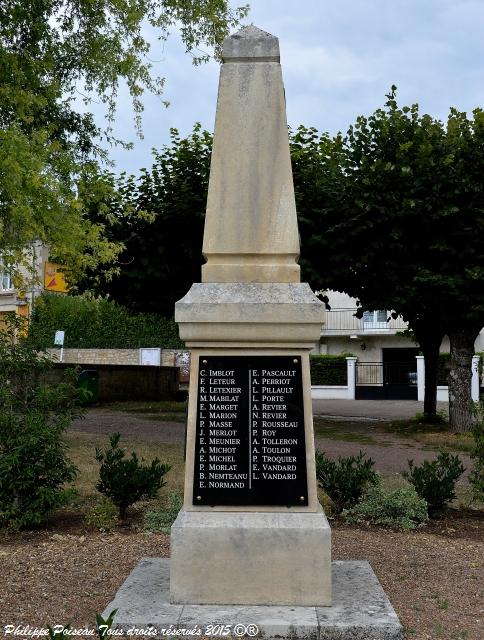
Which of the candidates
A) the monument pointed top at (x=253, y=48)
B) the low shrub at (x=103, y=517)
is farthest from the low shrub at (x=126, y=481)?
the monument pointed top at (x=253, y=48)

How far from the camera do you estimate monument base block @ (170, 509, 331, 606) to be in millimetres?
4738

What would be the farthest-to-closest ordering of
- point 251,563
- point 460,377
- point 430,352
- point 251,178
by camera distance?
point 430,352
point 460,377
point 251,178
point 251,563

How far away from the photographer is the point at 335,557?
625cm

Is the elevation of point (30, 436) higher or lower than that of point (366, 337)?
lower

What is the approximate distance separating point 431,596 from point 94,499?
489 centimetres

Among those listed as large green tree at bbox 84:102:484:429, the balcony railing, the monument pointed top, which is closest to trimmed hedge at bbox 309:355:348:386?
the balcony railing

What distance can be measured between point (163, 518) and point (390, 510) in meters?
2.23

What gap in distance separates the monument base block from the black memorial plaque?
0.21 metres

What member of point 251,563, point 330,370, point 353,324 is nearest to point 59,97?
point 251,563

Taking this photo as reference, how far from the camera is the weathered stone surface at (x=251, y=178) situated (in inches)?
200

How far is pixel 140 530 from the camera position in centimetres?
731

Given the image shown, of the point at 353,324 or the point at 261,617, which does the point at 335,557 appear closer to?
the point at 261,617

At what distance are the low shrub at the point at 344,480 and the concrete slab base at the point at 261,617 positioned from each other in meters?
2.70

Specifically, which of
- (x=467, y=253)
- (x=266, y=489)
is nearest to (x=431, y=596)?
(x=266, y=489)
